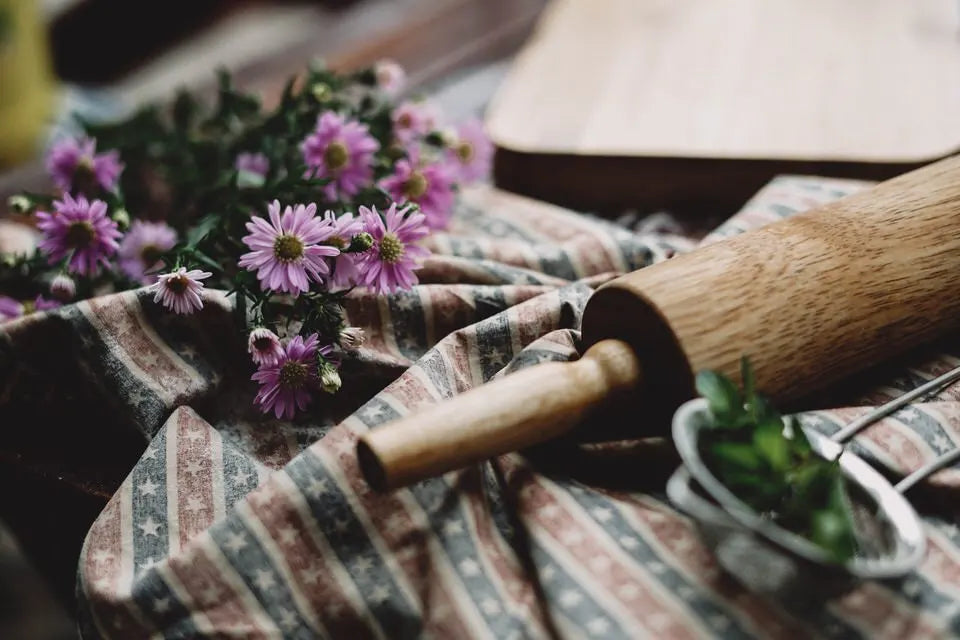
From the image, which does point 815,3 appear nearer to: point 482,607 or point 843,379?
point 843,379

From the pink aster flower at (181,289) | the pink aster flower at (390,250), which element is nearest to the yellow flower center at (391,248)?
the pink aster flower at (390,250)

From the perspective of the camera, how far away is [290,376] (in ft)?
1.69

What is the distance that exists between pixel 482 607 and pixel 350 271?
0.24 meters

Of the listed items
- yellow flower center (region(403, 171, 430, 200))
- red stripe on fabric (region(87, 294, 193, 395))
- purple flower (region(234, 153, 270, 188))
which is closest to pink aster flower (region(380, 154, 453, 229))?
A: yellow flower center (region(403, 171, 430, 200))

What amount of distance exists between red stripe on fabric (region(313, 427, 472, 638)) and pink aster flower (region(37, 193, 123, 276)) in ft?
0.91

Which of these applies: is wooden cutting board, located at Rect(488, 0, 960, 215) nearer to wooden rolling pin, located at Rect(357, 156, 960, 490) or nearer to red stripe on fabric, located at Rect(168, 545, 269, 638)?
wooden rolling pin, located at Rect(357, 156, 960, 490)

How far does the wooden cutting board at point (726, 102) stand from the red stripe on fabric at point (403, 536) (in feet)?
1.50

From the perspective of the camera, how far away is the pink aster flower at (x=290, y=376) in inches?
20.1

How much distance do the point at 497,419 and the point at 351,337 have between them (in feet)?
0.49

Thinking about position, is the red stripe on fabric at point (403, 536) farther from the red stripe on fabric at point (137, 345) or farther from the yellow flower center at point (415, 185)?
the yellow flower center at point (415, 185)

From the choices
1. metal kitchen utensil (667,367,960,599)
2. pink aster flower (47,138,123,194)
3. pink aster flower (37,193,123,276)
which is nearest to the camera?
metal kitchen utensil (667,367,960,599)

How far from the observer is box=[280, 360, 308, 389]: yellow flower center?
51 centimetres

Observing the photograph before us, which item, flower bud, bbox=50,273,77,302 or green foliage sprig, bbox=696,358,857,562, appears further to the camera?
flower bud, bbox=50,273,77,302

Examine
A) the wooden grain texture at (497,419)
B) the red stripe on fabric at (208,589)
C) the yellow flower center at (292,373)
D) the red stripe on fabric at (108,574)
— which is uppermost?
the wooden grain texture at (497,419)
